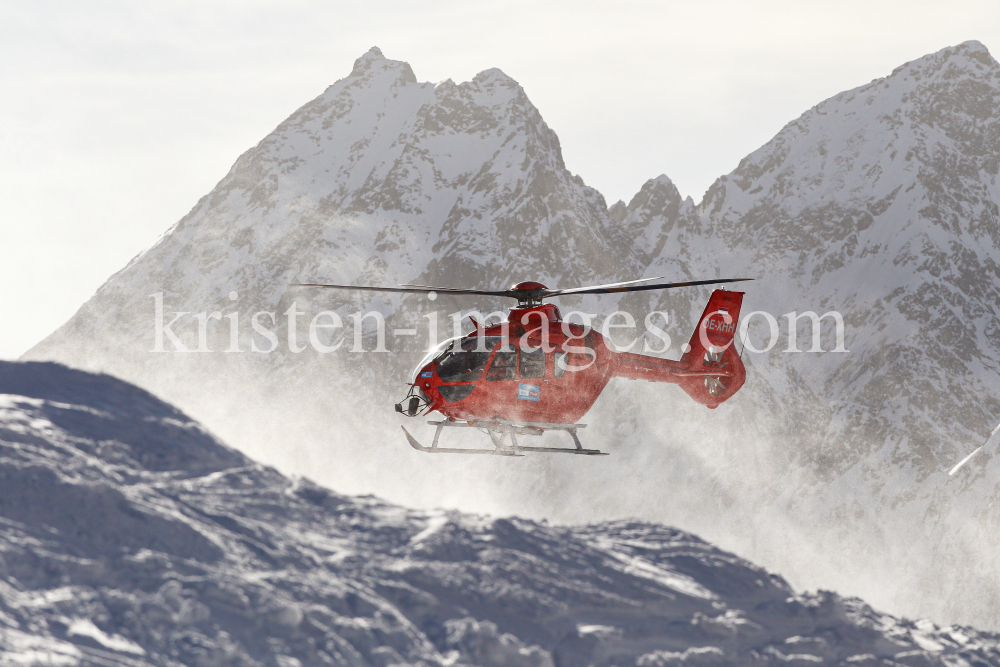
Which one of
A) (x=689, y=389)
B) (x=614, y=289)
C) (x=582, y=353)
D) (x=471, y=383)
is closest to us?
(x=614, y=289)

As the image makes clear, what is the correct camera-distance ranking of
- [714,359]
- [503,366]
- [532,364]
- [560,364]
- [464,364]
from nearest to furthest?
[464,364] < [503,366] < [532,364] < [560,364] < [714,359]

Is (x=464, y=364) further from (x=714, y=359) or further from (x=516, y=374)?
(x=714, y=359)

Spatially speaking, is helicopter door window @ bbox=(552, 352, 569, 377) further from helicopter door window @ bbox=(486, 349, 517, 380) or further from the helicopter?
helicopter door window @ bbox=(486, 349, 517, 380)

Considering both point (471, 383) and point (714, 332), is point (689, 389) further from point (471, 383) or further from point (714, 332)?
point (471, 383)

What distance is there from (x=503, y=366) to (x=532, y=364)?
37.7 inches

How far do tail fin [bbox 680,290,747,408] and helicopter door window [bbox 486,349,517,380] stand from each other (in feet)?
29.5

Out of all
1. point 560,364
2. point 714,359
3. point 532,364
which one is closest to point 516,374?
point 532,364

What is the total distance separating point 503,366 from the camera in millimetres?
28328

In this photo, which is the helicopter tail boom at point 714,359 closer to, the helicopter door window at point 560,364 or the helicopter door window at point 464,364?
the helicopter door window at point 560,364

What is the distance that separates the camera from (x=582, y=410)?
3067cm

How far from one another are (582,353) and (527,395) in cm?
237

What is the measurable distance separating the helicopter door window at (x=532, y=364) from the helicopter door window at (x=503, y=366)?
10.2 inches

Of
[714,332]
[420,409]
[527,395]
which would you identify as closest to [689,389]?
[714,332]

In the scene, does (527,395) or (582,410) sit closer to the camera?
(527,395)
